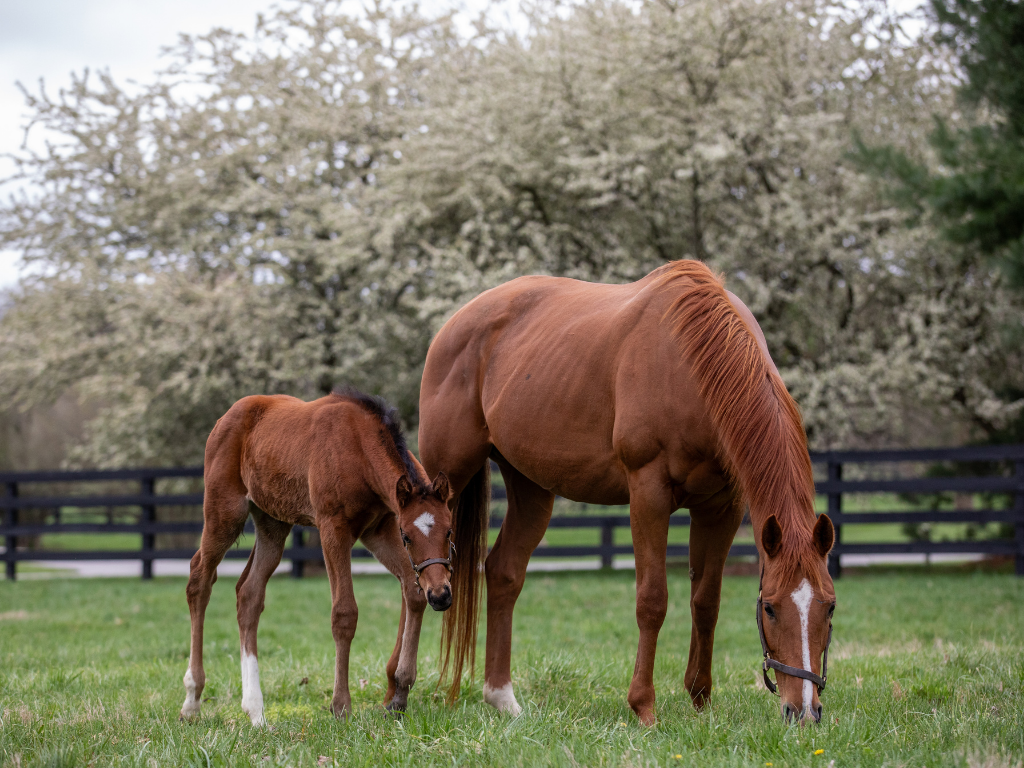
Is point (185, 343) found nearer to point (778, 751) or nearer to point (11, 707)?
point (11, 707)

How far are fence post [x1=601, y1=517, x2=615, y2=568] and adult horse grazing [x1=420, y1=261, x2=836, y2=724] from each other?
7243mm

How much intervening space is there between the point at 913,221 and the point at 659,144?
3620mm

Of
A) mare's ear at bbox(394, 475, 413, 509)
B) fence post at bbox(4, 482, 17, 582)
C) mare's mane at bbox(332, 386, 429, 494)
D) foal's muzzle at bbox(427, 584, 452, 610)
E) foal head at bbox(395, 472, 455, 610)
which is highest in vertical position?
mare's mane at bbox(332, 386, 429, 494)

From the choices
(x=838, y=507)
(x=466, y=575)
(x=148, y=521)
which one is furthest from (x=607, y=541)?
(x=466, y=575)

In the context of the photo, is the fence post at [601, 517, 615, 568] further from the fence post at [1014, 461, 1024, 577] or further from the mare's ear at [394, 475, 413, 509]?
the mare's ear at [394, 475, 413, 509]

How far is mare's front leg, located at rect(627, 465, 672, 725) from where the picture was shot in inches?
137

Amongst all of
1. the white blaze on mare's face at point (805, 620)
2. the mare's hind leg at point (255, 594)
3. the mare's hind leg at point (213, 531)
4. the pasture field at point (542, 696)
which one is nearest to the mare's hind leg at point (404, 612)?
the pasture field at point (542, 696)

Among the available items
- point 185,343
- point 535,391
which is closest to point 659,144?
point 185,343

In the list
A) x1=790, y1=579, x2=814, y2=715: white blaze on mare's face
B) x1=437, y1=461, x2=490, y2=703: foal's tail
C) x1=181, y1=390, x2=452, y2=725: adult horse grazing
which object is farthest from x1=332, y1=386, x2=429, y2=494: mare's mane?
x1=790, y1=579, x2=814, y2=715: white blaze on mare's face

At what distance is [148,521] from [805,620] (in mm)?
11396

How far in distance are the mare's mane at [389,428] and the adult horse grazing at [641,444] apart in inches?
17.3

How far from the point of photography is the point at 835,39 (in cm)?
1245

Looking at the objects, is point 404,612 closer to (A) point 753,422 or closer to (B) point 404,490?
(B) point 404,490

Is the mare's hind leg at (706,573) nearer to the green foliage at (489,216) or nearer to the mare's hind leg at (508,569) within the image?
the mare's hind leg at (508,569)
